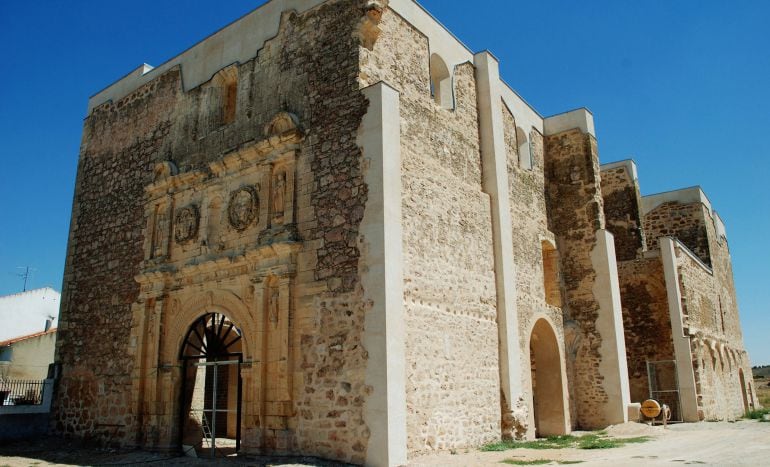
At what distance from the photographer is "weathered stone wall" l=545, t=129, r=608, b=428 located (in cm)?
1460

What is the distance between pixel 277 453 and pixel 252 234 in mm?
3623

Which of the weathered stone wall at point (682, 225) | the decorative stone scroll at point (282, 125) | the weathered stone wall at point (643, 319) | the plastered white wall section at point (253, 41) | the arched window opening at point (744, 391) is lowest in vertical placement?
the arched window opening at point (744, 391)

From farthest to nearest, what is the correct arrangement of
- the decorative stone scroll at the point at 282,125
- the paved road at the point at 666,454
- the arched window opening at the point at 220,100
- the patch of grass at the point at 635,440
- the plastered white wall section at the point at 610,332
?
1. the plastered white wall section at the point at 610,332
2. the arched window opening at the point at 220,100
3. the patch of grass at the point at 635,440
4. the decorative stone scroll at the point at 282,125
5. the paved road at the point at 666,454

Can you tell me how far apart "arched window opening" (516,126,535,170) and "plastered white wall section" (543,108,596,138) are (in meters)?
1.60

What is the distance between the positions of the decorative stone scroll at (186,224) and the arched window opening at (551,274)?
812 centimetres

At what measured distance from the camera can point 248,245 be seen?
34.8ft

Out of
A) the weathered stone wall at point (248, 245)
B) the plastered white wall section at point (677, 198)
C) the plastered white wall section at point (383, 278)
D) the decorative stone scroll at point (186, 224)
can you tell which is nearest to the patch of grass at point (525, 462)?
the plastered white wall section at point (383, 278)

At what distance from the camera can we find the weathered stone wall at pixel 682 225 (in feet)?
68.1

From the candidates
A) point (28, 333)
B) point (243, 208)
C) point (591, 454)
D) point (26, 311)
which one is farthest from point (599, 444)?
point (26, 311)

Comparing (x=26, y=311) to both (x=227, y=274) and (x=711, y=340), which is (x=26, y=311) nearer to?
(x=227, y=274)

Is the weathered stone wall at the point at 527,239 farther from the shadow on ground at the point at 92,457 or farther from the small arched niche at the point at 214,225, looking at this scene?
the small arched niche at the point at 214,225

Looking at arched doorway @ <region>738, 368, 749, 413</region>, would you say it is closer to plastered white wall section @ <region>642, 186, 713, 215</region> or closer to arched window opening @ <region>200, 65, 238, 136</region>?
plastered white wall section @ <region>642, 186, 713, 215</region>

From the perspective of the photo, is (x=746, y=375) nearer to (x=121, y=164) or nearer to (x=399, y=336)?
(x=399, y=336)

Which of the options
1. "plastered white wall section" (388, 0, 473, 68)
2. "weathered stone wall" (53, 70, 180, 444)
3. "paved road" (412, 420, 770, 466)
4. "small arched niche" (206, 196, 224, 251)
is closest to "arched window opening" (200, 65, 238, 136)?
"weathered stone wall" (53, 70, 180, 444)
